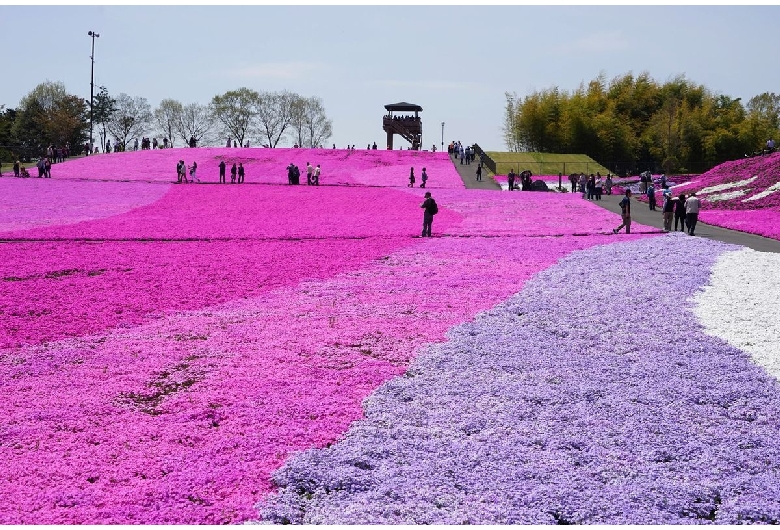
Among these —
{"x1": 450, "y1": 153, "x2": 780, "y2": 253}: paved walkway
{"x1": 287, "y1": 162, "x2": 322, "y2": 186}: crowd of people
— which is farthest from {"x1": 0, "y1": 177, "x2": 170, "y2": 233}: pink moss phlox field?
{"x1": 450, "y1": 153, "x2": 780, "y2": 253}: paved walkway

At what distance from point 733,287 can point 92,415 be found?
609 inches

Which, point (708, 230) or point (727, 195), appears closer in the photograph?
point (708, 230)

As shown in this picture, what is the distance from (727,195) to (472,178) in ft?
71.5

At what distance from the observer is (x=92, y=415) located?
10234 millimetres

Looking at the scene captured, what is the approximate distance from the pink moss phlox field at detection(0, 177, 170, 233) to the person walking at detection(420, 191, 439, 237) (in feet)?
54.4

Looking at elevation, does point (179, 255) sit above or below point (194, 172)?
below

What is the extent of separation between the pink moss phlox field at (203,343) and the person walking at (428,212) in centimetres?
50

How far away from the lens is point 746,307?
17078mm

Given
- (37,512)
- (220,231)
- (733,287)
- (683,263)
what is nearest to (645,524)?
(37,512)

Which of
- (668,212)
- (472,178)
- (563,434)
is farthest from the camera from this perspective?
(472,178)

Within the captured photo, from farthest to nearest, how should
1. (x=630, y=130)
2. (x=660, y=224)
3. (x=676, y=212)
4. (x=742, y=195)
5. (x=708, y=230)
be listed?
1. (x=630, y=130)
2. (x=742, y=195)
3. (x=660, y=224)
4. (x=708, y=230)
5. (x=676, y=212)

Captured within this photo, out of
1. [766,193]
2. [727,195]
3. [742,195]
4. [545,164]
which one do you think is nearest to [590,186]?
[727,195]

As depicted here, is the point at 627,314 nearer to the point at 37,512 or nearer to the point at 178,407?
the point at 178,407

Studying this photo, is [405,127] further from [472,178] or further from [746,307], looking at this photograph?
[746,307]
